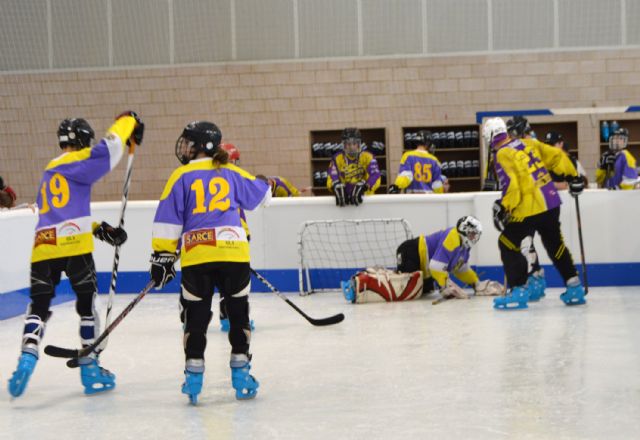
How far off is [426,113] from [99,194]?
491cm

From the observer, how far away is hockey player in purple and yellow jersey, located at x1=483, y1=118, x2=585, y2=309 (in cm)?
715

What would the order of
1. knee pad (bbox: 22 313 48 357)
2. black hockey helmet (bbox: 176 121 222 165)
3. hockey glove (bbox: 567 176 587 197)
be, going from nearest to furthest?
1. black hockey helmet (bbox: 176 121 222 165)
2. knee pad (bbox: 22 313 48 357)
3. hockey glove (bbox: 567 176 587 197)

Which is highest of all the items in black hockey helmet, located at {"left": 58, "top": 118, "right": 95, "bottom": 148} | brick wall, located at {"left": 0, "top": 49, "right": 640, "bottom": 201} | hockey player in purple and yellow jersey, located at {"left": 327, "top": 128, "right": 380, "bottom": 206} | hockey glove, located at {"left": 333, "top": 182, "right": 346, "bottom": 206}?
brick wall, located at {"left": 0, "top": 49, "right": 640, "bottom": 201}

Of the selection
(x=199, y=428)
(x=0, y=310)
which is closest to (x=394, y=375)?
(x=199, y=428)

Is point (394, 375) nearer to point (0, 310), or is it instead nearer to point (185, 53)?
point (0, 310)

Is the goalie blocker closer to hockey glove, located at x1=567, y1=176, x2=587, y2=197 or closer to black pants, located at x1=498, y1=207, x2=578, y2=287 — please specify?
black pants, located at x1=498, y1=207, x2=578, y2=287

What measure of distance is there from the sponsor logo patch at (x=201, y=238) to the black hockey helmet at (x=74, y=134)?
33.2 inches

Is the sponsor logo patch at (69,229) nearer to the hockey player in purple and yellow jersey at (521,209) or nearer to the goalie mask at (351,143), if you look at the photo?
the hockey player in purple and yellow jersey at (521,209)

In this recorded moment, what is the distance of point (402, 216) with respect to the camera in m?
8.74

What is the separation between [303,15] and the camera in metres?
14.1

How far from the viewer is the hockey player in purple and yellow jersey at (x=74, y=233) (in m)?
4.80

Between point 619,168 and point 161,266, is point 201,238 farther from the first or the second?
point 619,168

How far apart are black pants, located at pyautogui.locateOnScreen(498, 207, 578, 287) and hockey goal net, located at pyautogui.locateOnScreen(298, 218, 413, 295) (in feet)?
5.25

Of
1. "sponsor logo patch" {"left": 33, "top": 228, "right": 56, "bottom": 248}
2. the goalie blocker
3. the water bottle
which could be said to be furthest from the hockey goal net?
the water bottle
